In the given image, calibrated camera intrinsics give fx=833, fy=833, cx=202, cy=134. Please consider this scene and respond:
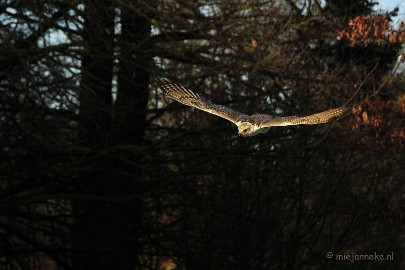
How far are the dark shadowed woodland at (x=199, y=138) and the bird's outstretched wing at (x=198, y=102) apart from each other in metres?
3.17

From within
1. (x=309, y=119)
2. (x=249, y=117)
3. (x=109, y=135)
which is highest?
(x=109, y=135)

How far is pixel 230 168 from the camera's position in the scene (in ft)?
40.1

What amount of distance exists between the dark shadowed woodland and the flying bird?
348 cm

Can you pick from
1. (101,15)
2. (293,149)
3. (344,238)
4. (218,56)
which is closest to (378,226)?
(344,238)

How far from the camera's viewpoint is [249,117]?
7500 mm

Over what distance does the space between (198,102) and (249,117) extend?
0.53 m

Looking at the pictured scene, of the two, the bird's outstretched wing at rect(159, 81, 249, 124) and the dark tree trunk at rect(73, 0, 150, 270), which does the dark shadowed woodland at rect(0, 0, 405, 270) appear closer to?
the dark tree trunk at rect(73, 0, 150, 270)

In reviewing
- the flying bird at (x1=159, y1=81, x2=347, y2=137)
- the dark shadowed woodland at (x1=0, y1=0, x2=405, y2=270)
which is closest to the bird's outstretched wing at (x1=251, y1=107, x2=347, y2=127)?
the flying bird at (x1=159, y1=81, x2=347, y2=137)

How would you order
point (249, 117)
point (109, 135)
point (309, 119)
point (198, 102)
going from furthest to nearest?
1. point (109, 135)
2. point (198, 102)
3. point (249, 117)
4. point (309, 119)

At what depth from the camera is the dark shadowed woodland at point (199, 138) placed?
11625 mm

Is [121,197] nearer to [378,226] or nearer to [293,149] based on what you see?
[293,149]

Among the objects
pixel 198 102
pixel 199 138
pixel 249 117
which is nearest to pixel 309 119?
pixel 249 117

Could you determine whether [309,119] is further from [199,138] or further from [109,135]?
[199,138]

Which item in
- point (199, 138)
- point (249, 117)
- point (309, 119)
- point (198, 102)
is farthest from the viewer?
point (199, 138)
